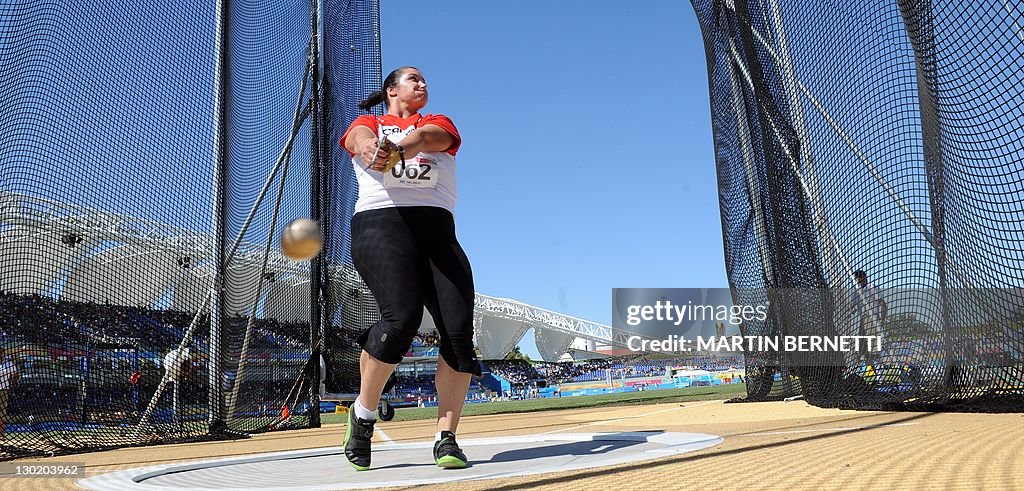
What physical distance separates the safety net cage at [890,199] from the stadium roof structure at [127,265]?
14.1 feet

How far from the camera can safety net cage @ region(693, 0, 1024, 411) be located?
3.76 meters

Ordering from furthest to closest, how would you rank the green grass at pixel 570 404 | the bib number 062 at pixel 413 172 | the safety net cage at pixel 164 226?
the green grass at pixel 570 404
the safety net cage at pixel 164 226
the bib number 062 at pixel 413 172

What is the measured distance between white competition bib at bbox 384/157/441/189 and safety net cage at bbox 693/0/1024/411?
8.16 ft

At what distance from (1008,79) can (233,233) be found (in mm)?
5836

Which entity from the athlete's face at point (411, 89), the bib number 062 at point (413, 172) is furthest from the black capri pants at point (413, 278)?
the athlete's face at point (411, 89)

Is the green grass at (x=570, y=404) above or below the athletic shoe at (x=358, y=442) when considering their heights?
below

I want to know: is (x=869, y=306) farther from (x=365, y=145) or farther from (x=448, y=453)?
(x=365, y=145)

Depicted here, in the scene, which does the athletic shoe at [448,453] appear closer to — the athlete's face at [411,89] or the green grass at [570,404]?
the athlete's face at [411,89]

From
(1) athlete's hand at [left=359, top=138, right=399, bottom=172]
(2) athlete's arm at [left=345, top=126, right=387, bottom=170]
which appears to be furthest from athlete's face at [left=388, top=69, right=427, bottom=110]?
(1) athlete's hand at [left=359, top=138, right=399, bottom=172]

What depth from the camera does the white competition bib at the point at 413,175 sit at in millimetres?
3096

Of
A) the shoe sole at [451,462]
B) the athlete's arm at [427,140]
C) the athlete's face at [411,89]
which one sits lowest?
the shoe sole at [451,462]

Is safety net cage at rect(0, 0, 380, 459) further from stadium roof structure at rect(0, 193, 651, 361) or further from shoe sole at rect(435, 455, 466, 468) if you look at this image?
shoe sole at rect(435, 455, 466, 468)

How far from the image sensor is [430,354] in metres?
37.3

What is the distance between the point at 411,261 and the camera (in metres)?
3.03
